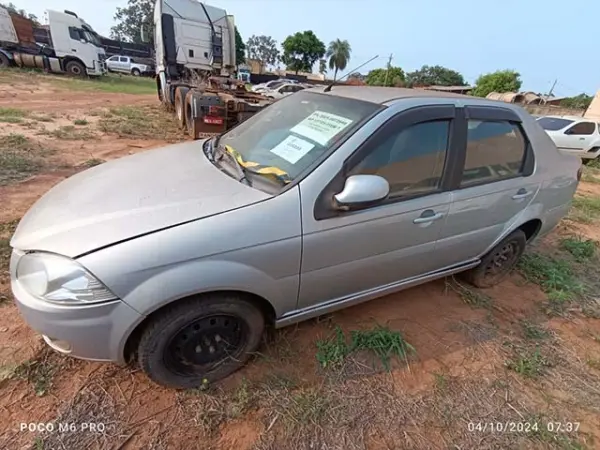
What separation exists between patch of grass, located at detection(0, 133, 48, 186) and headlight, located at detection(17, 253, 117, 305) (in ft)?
11.7

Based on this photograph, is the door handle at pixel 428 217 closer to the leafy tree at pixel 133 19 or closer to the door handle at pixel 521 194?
the door handle at pixel 521 194

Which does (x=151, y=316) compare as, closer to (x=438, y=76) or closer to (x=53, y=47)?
(x=53, y=47)

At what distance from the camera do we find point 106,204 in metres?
1.67

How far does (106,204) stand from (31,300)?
522 mm

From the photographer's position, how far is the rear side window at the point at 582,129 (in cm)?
1091

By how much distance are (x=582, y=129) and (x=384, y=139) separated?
42.2 ft

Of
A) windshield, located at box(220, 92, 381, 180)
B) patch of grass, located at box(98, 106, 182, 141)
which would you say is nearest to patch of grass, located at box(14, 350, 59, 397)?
windshield, located at box(220, 92, 381, 180)

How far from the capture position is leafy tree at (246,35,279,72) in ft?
271

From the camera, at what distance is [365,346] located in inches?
87.4

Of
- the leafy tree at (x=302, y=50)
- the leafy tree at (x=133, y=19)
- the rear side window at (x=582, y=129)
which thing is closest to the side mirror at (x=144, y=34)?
the leafy tree at (x=133, y=19)

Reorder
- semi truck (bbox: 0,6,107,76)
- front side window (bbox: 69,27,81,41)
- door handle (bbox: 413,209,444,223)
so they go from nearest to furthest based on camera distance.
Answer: door handle (bbox: 413,209,444,223), front side window (bbox: 69,27,81,41), semi truck (bbox: 0,6,107,76)

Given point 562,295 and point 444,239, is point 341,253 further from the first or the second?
point 562,295

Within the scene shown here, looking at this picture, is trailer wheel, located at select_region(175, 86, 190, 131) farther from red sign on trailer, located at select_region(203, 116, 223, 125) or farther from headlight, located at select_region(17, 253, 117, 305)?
headlight, located at select_region(17, 253, 117, 305)

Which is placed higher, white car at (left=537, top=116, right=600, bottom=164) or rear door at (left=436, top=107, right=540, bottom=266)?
rear door at (left=436, top=107, right=540, bottom=266)
